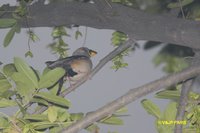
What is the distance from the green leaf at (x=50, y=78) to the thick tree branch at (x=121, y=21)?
1.18 feet

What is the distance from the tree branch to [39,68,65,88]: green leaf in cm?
8

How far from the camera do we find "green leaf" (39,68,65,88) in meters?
0.64

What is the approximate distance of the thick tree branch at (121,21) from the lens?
2.95 feet

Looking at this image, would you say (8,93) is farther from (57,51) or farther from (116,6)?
(57,51)

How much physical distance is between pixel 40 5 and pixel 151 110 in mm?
572

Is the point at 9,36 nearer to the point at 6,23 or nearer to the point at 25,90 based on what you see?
the point at 6,23

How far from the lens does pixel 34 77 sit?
2.10ft

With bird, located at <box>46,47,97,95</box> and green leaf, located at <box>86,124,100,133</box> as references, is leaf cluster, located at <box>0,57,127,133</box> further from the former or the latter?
bird, located at <box>46,47,97,95</box>

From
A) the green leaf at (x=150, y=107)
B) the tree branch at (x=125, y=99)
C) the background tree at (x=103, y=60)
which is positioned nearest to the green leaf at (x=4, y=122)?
the background tree at (x=103, y=60)

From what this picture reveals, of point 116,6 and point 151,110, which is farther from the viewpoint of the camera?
point 116,6

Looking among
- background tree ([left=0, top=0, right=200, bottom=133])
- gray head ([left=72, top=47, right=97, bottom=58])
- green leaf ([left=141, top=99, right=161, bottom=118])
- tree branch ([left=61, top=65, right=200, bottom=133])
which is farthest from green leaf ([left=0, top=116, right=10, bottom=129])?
gray head ([left=72, top=47, right=97, bottom=58])

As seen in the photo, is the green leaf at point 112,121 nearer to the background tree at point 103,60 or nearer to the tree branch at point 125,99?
the background tree at point 103,60

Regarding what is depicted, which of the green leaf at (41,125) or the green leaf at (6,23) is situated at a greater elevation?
the green leaf at (6,23)

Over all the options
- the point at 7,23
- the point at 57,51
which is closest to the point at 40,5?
the point at 57,51
